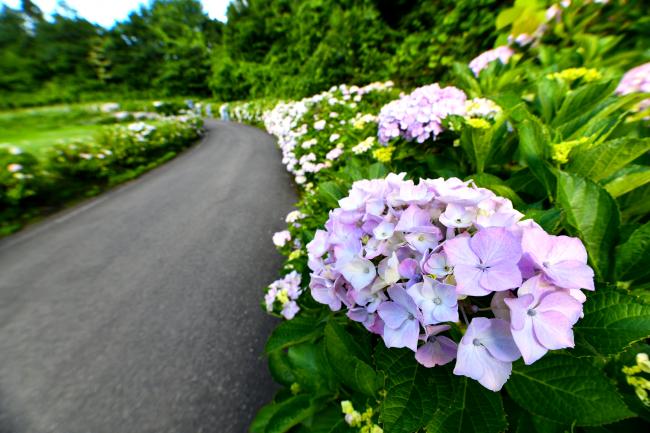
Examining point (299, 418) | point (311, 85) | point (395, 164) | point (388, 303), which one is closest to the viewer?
point (388, 303)

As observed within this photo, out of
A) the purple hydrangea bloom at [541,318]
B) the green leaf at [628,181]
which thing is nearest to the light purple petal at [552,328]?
the purple hydrangea bloom at [541,318]

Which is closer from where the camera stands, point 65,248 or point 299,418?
point 299,418

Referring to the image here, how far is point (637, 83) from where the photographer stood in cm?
117

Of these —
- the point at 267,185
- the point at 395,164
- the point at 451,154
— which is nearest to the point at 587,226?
the point at 451,154

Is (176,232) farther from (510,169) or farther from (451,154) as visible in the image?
(510,169)

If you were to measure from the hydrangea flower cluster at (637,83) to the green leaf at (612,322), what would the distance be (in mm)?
1035

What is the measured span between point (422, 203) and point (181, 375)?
236cm

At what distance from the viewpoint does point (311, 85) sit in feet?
31.2

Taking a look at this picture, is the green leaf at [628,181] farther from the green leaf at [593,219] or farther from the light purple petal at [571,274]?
the light purple petal at [571,274]

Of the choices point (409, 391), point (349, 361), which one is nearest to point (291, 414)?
point (349, 361)

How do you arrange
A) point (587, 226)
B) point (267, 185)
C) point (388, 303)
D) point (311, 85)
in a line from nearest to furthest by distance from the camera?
1. point (388, 303)
2. point (587, 226)
3. point (267, 185)
4. point (311, 85)

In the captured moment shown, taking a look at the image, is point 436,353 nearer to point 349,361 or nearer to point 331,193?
point 349,361

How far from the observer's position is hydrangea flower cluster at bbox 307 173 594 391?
52 centimetres

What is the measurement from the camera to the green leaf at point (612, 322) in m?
0.55
